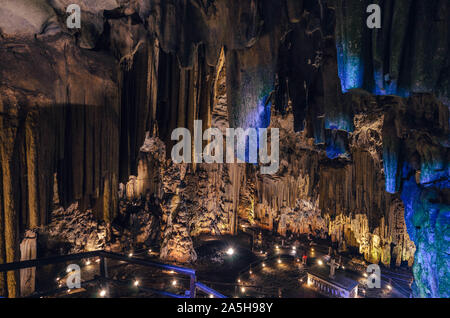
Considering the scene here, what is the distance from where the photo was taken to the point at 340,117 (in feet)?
14.7

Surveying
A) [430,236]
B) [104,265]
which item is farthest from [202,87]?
[430,236]

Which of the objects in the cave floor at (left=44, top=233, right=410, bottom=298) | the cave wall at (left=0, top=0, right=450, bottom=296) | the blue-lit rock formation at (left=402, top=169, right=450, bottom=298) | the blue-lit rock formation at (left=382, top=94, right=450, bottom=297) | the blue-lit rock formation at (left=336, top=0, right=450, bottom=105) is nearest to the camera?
the blue-lit rock formation at (left=336, top=0, right=450, bottom=105)

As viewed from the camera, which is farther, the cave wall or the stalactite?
the stalactite

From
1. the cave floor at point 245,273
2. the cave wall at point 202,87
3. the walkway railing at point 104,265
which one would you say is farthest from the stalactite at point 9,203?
the cave floor at point 245,273

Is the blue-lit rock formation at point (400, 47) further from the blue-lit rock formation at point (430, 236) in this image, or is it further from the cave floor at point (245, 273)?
the cave floor at point (245, 273)

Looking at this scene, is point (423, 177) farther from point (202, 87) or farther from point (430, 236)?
point (202, 87)

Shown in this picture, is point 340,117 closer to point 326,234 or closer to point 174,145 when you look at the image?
point 174,145

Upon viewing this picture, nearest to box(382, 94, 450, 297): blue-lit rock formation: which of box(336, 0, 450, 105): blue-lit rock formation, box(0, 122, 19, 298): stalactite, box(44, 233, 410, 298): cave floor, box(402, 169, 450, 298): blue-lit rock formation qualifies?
box(402, 169, 450, 298): blue-lit rock formation

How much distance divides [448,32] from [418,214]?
2.40m

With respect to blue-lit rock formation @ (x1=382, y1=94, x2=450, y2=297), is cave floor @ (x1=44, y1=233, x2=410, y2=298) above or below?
below

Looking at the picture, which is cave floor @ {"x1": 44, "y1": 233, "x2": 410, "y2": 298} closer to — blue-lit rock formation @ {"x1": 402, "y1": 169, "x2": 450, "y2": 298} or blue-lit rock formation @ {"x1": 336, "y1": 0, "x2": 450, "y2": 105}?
blue-lit rock formation @ {"x1": 402, "y1": 169, "x2": 450, "y2": 298}

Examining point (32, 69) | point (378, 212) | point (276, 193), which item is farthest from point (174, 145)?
point (378, 212)

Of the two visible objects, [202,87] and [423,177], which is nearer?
[423,177]

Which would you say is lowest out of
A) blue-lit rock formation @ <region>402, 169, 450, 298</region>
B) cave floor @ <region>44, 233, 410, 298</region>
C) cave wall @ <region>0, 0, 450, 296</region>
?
cave floor @ <region>44, 233, 410, 298</region>
